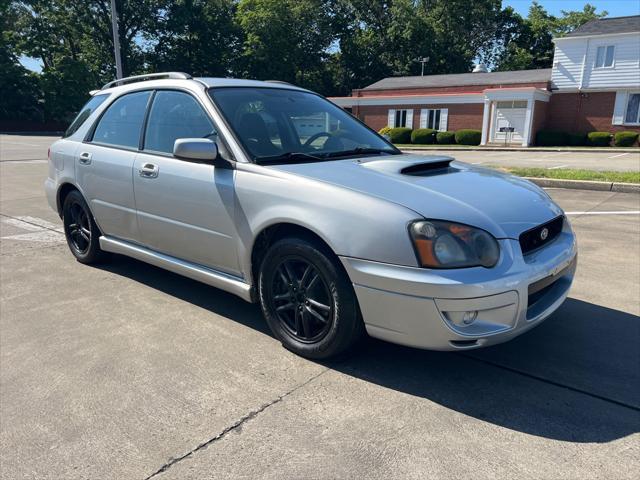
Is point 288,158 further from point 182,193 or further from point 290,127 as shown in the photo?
point 182,193

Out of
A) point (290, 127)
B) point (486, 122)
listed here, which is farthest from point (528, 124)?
point (290, 127)

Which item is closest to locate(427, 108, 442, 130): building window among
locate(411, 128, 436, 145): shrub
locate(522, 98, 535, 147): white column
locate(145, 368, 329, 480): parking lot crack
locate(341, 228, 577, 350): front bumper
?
locate(411, 128, 436, 145): shrub

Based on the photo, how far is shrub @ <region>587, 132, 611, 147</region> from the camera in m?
28.2

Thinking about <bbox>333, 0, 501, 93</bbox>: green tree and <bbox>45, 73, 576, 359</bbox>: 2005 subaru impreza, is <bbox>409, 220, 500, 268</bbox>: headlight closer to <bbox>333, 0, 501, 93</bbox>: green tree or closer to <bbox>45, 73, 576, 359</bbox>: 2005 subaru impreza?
<bbox>45, 73, 576, 359</bbox>: 2005 subaru impreza

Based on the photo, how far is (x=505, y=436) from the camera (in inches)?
98.8

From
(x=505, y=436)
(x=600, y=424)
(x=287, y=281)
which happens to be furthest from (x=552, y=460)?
(x=287, y=281)

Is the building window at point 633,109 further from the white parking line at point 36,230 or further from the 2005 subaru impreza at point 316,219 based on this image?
the white parking line at point 36,230

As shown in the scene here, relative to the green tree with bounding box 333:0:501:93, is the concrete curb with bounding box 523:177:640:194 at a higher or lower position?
lower

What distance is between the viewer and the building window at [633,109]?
2841 cm

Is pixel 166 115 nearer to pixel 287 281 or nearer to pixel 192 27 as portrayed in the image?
pixel 287 281

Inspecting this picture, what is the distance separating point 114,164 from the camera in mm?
4352

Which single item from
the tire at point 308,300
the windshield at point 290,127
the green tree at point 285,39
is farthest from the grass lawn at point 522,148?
the green tree at point 285,39

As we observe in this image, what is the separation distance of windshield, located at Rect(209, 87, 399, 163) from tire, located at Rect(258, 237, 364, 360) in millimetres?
730

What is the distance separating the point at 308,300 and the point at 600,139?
30.1 metres
